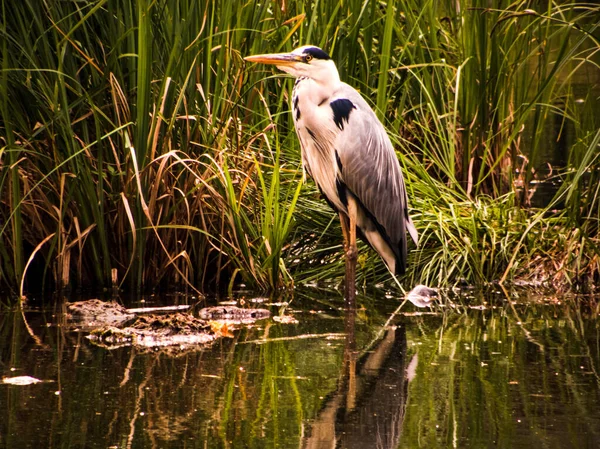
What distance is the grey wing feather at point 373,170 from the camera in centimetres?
584

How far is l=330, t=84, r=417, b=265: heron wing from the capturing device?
5836 mm

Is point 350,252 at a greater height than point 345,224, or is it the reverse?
point 345,224

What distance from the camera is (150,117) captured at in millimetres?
5660

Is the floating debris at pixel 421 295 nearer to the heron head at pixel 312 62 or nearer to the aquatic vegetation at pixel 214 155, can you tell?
the aquatic vegetation at pixel 214 155

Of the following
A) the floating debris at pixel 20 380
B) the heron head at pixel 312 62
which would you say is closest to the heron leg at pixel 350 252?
the heron head at pixel 312 62

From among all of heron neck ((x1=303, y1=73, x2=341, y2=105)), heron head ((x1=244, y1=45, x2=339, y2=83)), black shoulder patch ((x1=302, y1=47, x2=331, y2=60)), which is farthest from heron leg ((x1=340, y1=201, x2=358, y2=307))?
black shoulder patch ((x1=302, y1=47, x2=331, y2=60))

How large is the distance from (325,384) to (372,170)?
6.86 ft

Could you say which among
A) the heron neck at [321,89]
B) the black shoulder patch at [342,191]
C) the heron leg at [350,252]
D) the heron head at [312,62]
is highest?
the heron head at [312,62]

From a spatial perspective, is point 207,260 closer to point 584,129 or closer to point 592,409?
point 584,129

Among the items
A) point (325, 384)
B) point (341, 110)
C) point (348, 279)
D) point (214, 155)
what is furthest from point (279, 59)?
point (325, 384)

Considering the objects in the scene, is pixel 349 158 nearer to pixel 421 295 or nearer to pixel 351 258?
pixel 351 258

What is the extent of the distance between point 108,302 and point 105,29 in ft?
4.85

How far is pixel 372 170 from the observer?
591cm

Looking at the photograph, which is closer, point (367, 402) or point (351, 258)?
point (367, 402)
